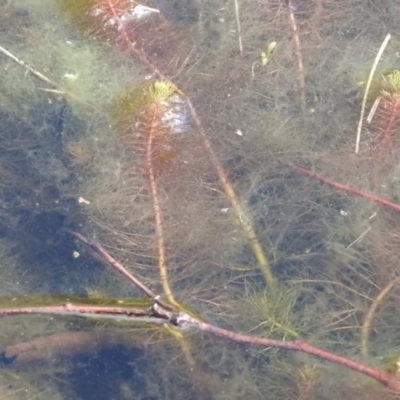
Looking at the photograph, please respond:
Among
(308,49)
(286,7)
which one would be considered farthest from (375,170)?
(286,7)

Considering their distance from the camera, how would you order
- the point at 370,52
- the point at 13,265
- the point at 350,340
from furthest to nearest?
the point at 370,52 → the point at 13,265 → the point at 350,340

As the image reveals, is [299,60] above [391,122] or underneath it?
above

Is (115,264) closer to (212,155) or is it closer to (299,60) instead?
(212,155)

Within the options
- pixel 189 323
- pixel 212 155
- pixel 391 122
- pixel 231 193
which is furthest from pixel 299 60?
pixel 189 323

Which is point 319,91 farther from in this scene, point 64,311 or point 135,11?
point 64,311

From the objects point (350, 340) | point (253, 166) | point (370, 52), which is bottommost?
point (350, 340)

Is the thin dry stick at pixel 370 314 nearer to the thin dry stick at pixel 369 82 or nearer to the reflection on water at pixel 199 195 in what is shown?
the reflection on water at pixel 199 195

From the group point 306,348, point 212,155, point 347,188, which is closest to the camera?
point 306,348

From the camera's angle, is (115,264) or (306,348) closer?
(306,348)
